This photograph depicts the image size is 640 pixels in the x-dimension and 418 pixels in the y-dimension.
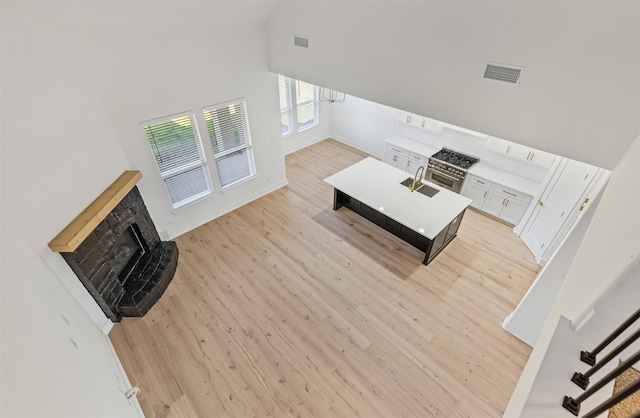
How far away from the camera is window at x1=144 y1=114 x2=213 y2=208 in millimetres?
4613

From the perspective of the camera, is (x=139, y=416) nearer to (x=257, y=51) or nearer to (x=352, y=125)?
(x=257, y=51)

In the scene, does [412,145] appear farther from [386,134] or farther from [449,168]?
[449,168]

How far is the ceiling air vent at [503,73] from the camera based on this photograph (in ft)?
9.48

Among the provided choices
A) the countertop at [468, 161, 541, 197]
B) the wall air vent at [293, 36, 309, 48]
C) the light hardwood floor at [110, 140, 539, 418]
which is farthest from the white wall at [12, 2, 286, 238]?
the countertop at [468, 161, 541, 197]

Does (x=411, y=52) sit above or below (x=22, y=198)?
above

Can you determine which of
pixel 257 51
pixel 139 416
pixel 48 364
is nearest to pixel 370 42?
pixel 257 51

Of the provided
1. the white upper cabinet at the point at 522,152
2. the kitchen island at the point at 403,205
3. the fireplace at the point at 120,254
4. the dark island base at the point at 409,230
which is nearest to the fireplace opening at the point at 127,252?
the fireplace at the point at 120,254

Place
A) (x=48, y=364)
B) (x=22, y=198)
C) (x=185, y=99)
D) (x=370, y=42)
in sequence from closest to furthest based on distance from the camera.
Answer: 1. (x=48, y=364)
2. (x=22, y=198)
3. (x=370, y=42)
4. (x=185, y=99)

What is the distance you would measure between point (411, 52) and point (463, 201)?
9.13 ft

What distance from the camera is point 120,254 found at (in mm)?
4227

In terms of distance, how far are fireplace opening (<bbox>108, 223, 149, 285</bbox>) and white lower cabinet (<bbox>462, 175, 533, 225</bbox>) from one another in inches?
248

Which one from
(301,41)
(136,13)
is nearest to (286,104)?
(301,41)

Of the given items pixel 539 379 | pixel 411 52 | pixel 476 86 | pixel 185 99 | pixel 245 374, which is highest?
pixel 411 52

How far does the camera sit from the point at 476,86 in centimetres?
316
